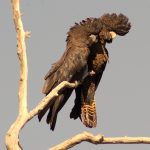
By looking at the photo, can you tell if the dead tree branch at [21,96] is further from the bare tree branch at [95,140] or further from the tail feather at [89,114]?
the tail feather at [89,114]

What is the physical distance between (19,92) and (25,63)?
0.39 metres

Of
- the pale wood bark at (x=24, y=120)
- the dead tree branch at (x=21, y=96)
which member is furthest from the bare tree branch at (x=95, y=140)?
the dead tree branch at (x=21, y=96)

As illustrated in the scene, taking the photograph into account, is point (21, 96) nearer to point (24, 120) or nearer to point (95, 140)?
point (24, 120)

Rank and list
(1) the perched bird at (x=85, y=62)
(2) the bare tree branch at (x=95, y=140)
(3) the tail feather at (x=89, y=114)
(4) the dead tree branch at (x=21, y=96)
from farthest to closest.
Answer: (1) the perched bird at (x=85, y=62) → (3) the tail feather at (x=89, y=114) → (2) the bare tree branch at (x=95, y=140) → (4) the dead tree branch at (x=21, y=96)

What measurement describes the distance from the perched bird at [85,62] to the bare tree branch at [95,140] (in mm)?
2190

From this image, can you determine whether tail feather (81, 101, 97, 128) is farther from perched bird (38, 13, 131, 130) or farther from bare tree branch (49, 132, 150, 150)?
bare tree branch (49, 132, 150, 150)

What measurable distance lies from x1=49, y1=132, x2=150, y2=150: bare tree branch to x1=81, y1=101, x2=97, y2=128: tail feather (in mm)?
2284

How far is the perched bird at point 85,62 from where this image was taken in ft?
29.9

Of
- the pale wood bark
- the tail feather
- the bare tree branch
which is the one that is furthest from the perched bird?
the bare tree branch

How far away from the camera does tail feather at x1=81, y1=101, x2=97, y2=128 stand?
9000 mm

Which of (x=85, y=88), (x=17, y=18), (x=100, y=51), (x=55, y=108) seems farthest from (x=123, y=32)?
(x=17, y=18)

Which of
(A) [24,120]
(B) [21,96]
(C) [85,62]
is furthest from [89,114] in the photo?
(A) [24,120]

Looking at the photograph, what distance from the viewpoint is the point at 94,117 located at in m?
9.08

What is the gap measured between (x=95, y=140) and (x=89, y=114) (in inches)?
94.9
